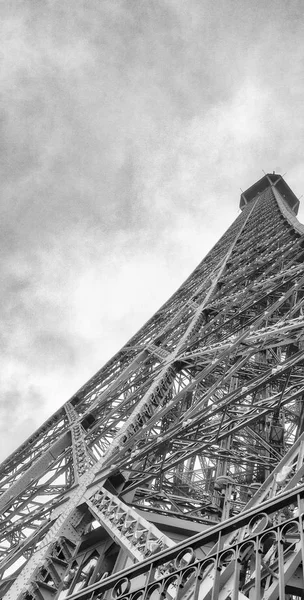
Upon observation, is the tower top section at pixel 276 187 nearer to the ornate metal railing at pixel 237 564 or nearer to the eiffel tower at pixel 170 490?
the eiffel tower at pixel 170 490

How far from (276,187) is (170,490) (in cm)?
5403

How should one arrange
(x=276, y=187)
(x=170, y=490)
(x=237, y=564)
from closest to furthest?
(x=237, y=564), (x=170, y=490), (x=276, y=187)

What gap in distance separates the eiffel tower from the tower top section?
146 feet

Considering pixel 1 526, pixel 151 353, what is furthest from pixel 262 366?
pixel 1 526

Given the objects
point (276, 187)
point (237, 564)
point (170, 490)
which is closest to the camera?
point (237, 564)

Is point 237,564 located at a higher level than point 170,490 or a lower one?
lower

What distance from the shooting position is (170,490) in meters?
12.4

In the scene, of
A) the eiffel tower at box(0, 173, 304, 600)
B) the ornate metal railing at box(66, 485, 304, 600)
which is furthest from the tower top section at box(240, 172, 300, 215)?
the ornate metal railing at box(66, 485, 304, 600)

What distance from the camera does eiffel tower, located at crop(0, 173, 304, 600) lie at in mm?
4535

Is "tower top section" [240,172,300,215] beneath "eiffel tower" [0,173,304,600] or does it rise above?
above

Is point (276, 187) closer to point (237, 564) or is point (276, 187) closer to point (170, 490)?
point (170, 490)

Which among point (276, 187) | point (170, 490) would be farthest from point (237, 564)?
point (276, 187)

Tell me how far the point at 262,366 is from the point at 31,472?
6485mm

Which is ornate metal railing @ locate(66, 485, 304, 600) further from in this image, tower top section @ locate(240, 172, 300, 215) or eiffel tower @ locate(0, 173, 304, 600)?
tower top section @ locate(240, 172, 300, 215)
